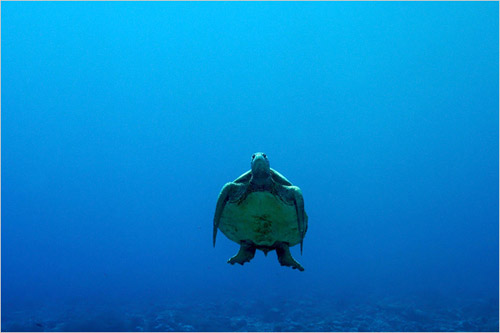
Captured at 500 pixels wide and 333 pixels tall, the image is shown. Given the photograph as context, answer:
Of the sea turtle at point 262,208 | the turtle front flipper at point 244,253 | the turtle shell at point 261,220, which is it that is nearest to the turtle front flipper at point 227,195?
the sea turtle at point 262,208

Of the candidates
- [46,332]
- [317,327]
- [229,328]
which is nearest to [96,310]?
[46,332]

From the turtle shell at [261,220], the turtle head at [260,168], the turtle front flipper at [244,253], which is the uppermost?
the turtle head at [260,168]

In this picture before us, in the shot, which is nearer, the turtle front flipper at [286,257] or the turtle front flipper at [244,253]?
the turtle front flipper at [244,253]

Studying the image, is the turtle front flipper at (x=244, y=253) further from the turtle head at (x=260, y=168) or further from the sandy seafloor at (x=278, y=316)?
the sandy seafloor at (x=278, y=316)

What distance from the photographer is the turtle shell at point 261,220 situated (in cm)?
759

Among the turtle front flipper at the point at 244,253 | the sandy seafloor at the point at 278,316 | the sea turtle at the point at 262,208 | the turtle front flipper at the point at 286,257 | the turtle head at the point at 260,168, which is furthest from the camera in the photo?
A: the sandy seafloor at the point at 278,316

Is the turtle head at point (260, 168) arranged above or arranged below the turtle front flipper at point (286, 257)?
above

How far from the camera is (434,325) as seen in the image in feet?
63.3

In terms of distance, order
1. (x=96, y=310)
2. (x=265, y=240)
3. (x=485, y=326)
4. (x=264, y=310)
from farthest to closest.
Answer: (x=96, y=310), (x=264, y=310), (x=485, y=326), (x=265, y=240)

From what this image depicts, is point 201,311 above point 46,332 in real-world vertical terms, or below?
above

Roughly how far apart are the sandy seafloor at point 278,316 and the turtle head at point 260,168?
14.1m

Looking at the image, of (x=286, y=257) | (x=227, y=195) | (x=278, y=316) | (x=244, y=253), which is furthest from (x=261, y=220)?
(x=278, y=316)

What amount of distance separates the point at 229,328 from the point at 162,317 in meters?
4.43

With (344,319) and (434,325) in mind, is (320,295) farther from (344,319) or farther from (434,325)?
(434,325)
